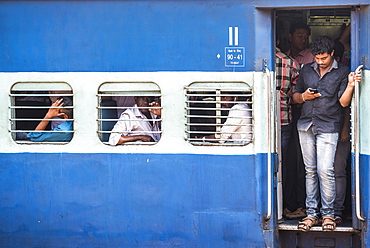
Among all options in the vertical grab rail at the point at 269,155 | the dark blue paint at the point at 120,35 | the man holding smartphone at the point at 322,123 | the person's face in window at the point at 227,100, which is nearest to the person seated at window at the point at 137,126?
the dark blue paint at the point at 120,35

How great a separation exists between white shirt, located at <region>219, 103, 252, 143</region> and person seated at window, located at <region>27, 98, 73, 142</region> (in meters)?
1.38

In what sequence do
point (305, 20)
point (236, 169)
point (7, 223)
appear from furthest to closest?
point (305, 20), point (7, 223), point (236, 169)

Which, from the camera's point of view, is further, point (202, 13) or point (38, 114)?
point (38, 114)

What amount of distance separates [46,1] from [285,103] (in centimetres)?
230

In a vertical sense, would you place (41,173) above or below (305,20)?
below

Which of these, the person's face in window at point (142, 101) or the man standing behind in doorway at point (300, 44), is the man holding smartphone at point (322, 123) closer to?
the man standing behind in doorway at point (300, 44)

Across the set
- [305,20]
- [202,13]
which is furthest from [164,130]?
[305,20]

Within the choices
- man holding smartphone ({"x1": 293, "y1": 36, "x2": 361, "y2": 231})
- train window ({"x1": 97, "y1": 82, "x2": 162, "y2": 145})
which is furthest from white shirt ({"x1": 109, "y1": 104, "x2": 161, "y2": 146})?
man holding smartphone ({"x1": 293, "y1": 36, "x2": 361, "y2": 231})

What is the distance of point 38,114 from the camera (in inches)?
218

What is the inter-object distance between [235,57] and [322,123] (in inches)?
37.6

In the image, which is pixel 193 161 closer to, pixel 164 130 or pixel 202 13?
pixel 164 130

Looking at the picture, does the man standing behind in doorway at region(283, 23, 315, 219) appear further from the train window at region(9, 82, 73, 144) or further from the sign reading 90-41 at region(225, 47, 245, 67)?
the train window at region(9, 82, 73, 144)

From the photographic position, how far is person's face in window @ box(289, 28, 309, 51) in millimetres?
6020

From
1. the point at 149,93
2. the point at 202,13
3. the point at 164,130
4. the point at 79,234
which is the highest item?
the point at 202,13
